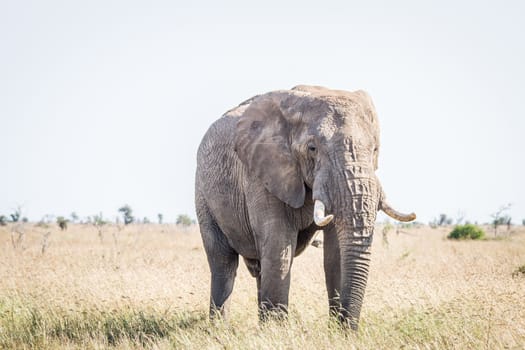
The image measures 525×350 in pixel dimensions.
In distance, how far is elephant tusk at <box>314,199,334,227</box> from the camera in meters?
5.99

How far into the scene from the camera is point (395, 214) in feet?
21.0

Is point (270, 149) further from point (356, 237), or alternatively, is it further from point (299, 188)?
point (356, 237)

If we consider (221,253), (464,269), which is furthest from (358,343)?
(464,269)

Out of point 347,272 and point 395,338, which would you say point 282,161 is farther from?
point 395,338

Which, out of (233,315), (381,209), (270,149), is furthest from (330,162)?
(233,315)

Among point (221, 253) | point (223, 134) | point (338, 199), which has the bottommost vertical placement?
point (221, 253)

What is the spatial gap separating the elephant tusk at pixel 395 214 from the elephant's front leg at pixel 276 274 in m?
1.14

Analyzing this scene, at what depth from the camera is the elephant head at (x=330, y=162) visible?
6242 mm

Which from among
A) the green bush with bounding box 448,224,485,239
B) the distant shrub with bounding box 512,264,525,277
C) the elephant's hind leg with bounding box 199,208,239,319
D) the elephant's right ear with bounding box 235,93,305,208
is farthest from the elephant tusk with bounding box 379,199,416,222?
the green bush with bounding box 448,224,485,239

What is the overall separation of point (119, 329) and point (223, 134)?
2740 millimetres

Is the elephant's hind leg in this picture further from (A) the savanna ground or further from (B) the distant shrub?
(B) the distant shrub

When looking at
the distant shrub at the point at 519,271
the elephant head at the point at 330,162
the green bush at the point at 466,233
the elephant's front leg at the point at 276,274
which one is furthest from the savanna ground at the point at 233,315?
the green bush at the point at 466,233

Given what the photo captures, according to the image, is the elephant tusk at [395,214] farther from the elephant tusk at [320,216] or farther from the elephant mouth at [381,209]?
the elephant tusk at [320,216]

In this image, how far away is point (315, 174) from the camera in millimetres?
6598
